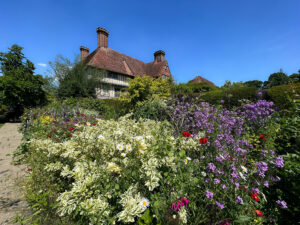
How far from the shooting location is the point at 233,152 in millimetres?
2162

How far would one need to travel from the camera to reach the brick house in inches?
781

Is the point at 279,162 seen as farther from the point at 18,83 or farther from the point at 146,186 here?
the point at 18,83

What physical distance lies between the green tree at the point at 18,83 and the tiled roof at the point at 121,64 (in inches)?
271

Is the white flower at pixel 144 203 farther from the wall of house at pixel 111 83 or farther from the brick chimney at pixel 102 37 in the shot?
the brick chimney at pixel 102 37

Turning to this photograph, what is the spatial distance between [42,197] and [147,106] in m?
5.23

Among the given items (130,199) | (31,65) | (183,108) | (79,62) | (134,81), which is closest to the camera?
(130,199)

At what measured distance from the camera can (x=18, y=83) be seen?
1165 cm

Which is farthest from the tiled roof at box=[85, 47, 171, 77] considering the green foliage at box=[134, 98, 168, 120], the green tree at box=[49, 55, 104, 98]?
the green foliage at box=[134, 98, 168, 120]

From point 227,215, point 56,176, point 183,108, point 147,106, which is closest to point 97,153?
point 56,176

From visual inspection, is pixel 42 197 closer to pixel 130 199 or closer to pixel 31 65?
pixel 130 199

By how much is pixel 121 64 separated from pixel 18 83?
14.7 meters

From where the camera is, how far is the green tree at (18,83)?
454 inches

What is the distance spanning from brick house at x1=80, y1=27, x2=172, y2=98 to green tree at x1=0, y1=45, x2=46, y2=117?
238 inches

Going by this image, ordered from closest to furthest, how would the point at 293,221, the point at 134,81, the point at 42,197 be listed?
1. the point at 293,221
2. the point at 42,197
3. the point at 134,81
